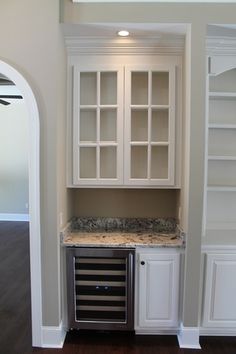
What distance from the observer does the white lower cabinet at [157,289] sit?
2.56 metres

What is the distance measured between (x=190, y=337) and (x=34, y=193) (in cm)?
183

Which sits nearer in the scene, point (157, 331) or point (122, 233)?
point (157, 331)

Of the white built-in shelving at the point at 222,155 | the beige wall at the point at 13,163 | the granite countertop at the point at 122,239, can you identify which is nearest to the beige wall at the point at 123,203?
the granite countertop at the point at 122,239

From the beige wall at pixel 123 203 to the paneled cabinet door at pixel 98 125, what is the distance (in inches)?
14.0

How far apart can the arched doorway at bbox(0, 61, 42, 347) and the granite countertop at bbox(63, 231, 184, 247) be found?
0.28 meters

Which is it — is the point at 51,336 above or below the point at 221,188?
below

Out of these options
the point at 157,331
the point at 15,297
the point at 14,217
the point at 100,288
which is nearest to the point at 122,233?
the point at 100,288

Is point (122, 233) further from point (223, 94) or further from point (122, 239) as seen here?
point (223, 94)

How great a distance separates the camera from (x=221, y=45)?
264 centimetres

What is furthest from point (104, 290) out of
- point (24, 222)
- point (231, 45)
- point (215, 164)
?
point (24, 222)

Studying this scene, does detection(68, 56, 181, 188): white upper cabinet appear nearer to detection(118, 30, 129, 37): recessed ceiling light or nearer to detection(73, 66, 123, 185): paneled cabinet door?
detection(73, 66, 123, 185): paneled cabinet door

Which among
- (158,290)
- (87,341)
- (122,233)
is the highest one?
(122,233)

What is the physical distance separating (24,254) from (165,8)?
4109mm

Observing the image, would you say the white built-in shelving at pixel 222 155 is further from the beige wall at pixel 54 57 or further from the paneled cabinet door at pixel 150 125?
the beige wall at pixel 54 57
